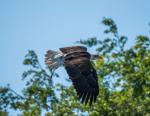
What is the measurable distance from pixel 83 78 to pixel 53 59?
2.19m

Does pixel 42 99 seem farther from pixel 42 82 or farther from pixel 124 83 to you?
pixel 124 83

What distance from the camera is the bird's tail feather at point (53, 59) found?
10.7m

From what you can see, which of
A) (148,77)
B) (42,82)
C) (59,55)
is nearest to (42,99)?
(42,82)

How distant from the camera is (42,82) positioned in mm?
21188

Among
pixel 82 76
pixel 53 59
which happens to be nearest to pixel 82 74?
pixel 82 76

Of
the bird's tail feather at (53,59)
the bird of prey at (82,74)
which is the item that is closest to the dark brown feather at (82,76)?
the bird of prey at (82,74)

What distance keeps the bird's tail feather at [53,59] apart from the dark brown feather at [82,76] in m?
1.00

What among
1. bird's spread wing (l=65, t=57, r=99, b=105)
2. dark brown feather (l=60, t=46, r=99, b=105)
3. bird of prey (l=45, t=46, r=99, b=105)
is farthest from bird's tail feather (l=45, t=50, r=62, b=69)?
bird's spread wing (l=65, t=57, r=99, b=105)

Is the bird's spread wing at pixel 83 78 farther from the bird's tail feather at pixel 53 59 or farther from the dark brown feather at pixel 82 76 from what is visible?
the bird's tail feather at pixel 53 59

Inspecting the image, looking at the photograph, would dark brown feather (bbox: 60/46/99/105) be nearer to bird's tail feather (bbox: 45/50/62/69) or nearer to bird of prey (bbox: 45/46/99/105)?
bird of prey (bbox: 45/46/99/105)

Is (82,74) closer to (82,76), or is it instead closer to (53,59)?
(82,76)

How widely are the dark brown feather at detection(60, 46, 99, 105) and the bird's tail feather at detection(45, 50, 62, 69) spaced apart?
1.00m

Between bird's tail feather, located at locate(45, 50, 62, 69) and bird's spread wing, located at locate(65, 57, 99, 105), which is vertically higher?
bird's tail feather, located at locate(45, 50, 62, 69)

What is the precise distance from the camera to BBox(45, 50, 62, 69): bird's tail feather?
10.7 m
